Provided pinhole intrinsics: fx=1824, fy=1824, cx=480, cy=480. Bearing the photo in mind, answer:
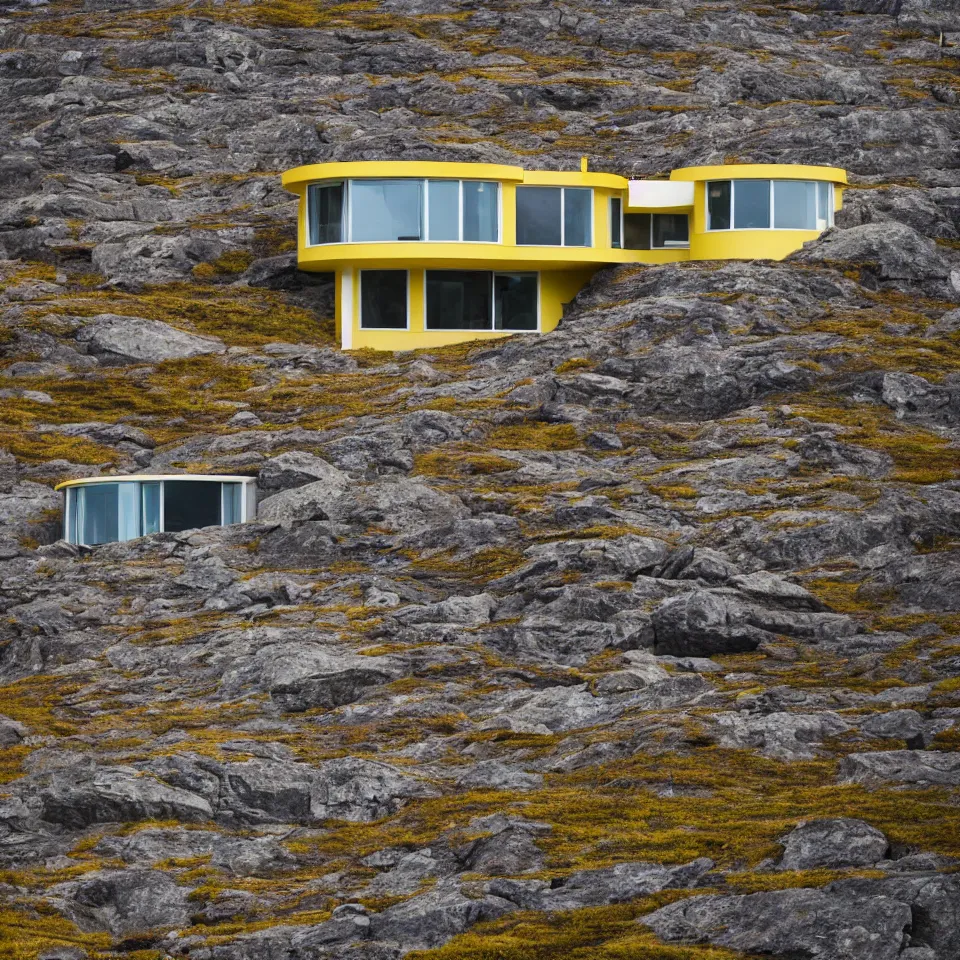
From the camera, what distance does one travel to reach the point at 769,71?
101 meters

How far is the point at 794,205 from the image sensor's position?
2894 inches

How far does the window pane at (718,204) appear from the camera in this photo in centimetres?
7362

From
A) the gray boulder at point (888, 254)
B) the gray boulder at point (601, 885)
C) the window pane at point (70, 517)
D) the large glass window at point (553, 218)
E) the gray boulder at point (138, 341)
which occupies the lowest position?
the gray boulder at point (601, 885)

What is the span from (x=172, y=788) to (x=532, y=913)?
9.96 m

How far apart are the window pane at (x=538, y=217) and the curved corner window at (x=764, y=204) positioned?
21.0 ft

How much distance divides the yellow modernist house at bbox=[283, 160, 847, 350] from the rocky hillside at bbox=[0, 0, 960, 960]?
204cm

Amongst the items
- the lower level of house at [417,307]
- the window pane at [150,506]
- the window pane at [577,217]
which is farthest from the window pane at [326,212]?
the window pane at [150,506]

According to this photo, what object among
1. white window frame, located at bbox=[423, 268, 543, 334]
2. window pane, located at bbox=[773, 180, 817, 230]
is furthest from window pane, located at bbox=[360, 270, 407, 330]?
window pane, located at bbox=[773, 180, 817, 230]

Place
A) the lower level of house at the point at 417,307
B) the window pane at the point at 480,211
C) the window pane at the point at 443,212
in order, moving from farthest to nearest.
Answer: the lower level of house at the point at 417,307 → the window pane at the point at 480,211 → the window pane at the point at 443,212

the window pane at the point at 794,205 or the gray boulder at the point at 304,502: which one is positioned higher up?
the window pane at the point at 794,205

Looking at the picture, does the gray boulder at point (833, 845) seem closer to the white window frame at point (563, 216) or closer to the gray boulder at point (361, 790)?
the gray boulder at point (361, 790)

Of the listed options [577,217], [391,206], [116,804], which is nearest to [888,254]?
[577,217]

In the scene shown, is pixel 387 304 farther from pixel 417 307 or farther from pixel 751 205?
pixel 751 205

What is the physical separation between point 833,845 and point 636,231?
50.3 meters
